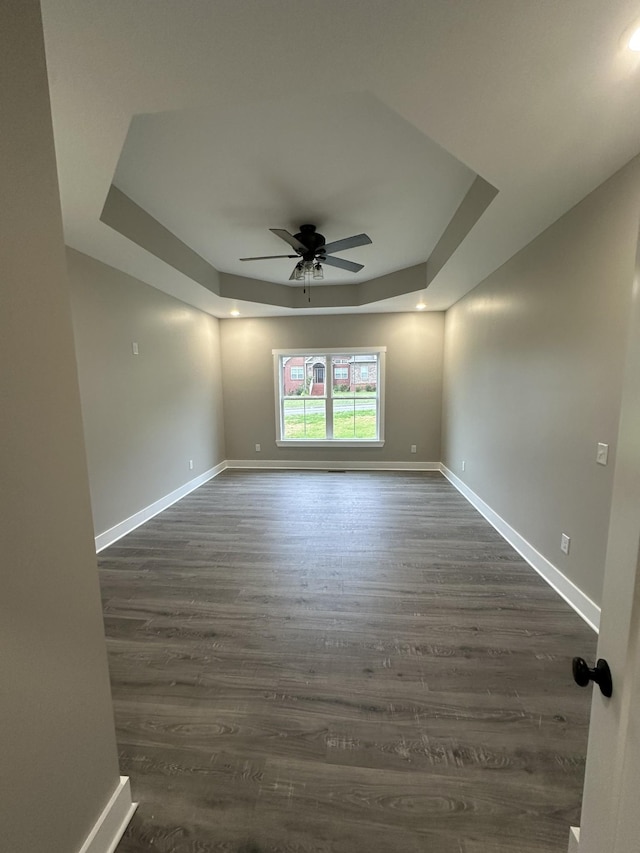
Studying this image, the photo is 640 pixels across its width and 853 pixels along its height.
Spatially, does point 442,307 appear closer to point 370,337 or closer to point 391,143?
point 370,337

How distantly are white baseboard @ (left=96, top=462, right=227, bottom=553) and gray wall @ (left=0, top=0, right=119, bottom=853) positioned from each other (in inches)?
Answer: 94.6

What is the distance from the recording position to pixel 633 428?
60 centimetres

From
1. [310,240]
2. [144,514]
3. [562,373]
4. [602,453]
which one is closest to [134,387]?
[144,514]

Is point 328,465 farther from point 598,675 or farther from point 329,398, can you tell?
point 598,675

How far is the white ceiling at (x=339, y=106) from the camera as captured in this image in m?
1.11

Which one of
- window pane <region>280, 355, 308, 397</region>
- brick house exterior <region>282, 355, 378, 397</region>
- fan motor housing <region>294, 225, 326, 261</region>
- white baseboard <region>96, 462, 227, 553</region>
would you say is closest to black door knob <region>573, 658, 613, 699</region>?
fan motor housing <region>294, 225, 326, 261</region>

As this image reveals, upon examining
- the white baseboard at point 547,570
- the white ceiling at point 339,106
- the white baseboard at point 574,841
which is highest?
the white ceiling at point 339,106

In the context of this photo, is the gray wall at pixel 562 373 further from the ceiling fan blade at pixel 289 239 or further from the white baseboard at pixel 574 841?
the ceiling fan blade at pixel 289 239

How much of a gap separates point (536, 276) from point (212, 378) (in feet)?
14.5

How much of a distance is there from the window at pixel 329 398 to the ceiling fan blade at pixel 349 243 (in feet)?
8.30

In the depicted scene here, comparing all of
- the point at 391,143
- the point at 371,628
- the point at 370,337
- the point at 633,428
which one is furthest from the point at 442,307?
the point at 633,428

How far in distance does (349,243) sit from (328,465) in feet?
12.1

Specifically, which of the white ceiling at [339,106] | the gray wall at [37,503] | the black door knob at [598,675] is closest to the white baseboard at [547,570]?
the black door knob at [598,675]

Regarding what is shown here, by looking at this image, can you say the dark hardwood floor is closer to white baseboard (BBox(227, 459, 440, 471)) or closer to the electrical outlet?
the electrical outlet
